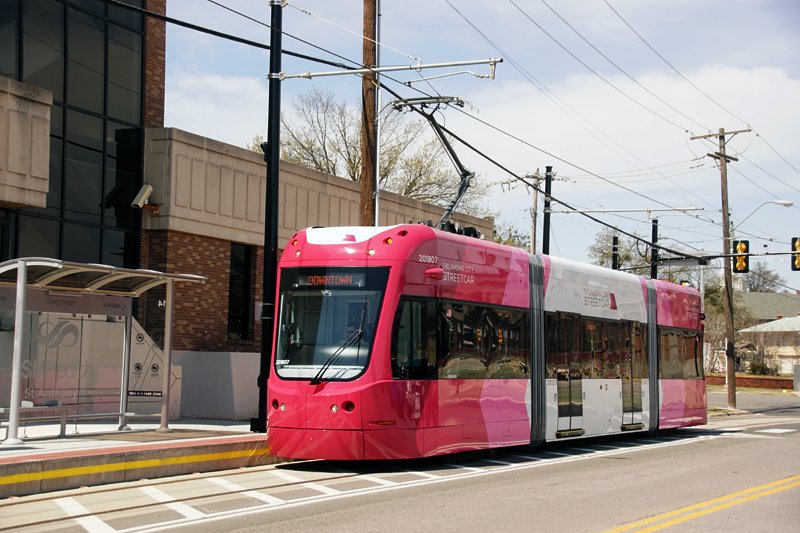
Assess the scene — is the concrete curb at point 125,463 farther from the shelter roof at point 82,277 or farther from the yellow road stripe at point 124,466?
the shelter roof at point 82,277

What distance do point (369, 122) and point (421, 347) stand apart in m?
6.10

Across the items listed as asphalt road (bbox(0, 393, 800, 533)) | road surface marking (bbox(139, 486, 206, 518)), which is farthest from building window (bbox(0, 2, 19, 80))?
road surface marking (bbox(139, 486, 206, 518))

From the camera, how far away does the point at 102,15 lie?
2073cm

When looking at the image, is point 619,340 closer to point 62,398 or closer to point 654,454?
point 654,454

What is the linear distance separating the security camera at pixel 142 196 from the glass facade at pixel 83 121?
0.40 m

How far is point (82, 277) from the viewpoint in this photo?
50.4 ft

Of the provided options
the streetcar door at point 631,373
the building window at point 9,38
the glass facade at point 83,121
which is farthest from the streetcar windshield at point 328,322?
the streetcar door at point 631,373

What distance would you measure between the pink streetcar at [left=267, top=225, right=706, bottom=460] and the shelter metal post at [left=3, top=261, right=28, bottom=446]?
10.9 feet

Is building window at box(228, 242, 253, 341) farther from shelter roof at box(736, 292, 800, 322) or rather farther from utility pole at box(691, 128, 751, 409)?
shelter roof at box(736, 292, 800, 322)

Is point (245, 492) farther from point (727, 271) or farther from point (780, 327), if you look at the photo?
point (780, 327)

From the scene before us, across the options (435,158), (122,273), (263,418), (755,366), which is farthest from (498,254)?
(755,366)

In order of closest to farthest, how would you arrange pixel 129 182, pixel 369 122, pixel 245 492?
1. pixel 245 492
2. pixel 369 122
3. pixel 129 182

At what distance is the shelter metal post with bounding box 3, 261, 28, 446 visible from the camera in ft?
43.0

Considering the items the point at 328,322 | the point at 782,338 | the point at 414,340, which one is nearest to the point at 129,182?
the point at 328,322
